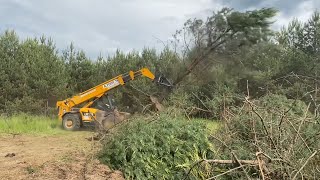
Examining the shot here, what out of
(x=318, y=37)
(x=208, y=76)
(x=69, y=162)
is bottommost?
(x=69, y=162)

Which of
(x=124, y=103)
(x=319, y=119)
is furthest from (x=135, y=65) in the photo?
(x=319, y=119)

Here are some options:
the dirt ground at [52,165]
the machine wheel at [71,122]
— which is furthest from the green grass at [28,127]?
the dirt ground at [52,165]

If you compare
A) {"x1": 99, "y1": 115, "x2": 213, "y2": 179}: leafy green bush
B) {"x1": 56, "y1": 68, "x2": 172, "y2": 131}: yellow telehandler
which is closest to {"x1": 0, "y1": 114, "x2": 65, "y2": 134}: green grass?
{"x1": 56, "y1": 68, "x2": 172, "y2": 131}: yellow telehandler

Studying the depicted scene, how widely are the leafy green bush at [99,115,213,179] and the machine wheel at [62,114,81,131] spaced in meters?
7.71

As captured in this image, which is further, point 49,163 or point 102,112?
point 102,112

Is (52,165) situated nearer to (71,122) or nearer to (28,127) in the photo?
(28,127)

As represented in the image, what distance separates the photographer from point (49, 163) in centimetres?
725

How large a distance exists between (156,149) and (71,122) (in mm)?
8681

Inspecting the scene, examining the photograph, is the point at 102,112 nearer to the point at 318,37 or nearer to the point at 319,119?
the point at 319,119

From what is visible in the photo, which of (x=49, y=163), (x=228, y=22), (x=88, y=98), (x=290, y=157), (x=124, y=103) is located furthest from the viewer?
(x=124, y=103)

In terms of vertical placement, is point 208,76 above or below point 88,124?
above

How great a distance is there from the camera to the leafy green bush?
735 cm

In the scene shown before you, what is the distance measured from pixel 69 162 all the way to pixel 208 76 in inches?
616

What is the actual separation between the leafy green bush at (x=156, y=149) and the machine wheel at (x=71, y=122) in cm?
771
